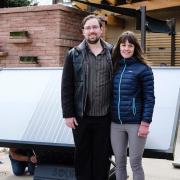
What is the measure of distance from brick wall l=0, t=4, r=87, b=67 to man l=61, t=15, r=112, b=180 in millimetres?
6794

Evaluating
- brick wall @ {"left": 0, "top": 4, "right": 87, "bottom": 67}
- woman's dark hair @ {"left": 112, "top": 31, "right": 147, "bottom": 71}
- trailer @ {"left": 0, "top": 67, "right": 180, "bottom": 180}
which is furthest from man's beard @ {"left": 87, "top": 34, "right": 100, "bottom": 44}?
brick wall @ {"left": 0, "top": 4, "right": 87, "bottom": 67}

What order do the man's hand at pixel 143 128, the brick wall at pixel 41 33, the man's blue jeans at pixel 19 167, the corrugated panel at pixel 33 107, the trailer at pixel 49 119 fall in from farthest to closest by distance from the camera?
the brick wall at pixel 41 33
the man's blue jeans at pixel 19 167
the corrugated panel at pixel 33 107
the trailer at pixel 49 119
the man's hand at pixel 143 128

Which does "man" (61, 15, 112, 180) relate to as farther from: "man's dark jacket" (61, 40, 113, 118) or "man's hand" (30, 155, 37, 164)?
"man's hand" (30, 155, 37, 164)

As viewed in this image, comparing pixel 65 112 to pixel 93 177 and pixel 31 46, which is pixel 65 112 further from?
pixel 31 46

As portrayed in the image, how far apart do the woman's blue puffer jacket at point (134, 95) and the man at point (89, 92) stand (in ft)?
0.43

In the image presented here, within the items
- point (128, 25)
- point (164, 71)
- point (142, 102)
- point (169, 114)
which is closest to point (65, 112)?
point (142, 102)

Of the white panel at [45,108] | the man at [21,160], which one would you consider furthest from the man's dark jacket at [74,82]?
the man at [21,160]

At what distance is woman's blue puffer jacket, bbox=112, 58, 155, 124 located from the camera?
389 cm

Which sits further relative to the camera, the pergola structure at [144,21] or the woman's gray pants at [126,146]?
the pergola structure at [144,21]

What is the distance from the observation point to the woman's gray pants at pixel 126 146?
3.95m

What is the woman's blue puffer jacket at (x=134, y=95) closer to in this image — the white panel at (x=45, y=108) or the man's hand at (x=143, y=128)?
the man's hand at (x=143, y=128)

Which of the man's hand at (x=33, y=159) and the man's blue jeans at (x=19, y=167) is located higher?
the man's hand at (x=33, y=159)

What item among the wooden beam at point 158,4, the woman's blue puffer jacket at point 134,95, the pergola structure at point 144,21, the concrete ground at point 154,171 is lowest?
the concrete ground at point 154,171

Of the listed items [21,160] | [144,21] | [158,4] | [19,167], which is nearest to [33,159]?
[21,160]
